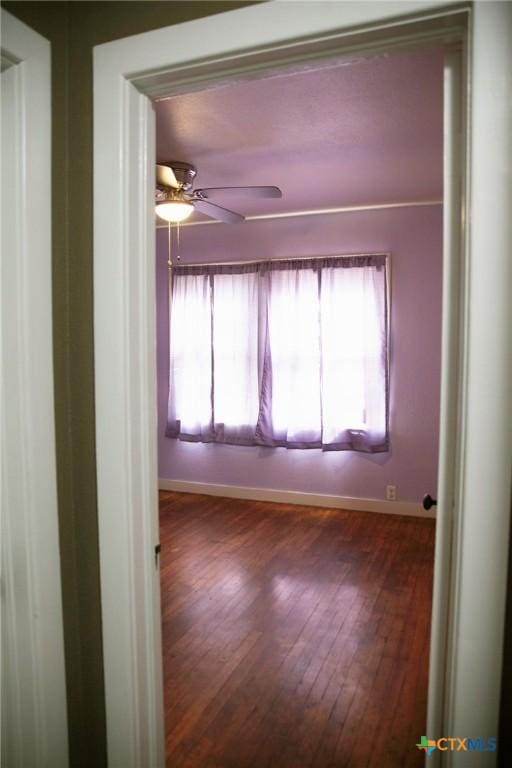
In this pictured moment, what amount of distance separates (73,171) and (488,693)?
1556mm

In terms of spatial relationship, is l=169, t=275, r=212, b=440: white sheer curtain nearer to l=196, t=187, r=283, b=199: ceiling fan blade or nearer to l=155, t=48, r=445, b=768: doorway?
l=155, t=48, r=445, b=768: doorway

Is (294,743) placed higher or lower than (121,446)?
lower

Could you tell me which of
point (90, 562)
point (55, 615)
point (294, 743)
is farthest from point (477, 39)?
point (294, 743)

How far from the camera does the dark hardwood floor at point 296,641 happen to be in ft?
6.57

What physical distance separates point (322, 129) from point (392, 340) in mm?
2248

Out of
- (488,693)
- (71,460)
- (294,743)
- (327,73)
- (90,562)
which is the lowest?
(294,743)

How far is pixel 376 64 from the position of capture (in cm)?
210

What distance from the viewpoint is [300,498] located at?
5008 mm

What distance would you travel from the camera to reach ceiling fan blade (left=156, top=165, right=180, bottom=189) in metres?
2.74

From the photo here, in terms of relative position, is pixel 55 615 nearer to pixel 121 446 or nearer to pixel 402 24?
pixel 121 446

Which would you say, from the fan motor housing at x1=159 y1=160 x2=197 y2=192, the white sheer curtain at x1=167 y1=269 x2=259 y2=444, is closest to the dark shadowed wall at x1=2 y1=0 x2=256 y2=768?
the fan motor housing at x1=159 y1=160 x2=197 y2=192

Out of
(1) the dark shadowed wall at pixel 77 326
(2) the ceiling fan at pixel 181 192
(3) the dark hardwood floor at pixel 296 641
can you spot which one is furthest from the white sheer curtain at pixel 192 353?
(1) the dark shadowed wall at pixel 77 326

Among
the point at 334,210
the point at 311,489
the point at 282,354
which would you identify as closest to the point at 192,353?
the point at 282,354

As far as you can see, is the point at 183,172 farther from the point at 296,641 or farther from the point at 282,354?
the point at 296,641
